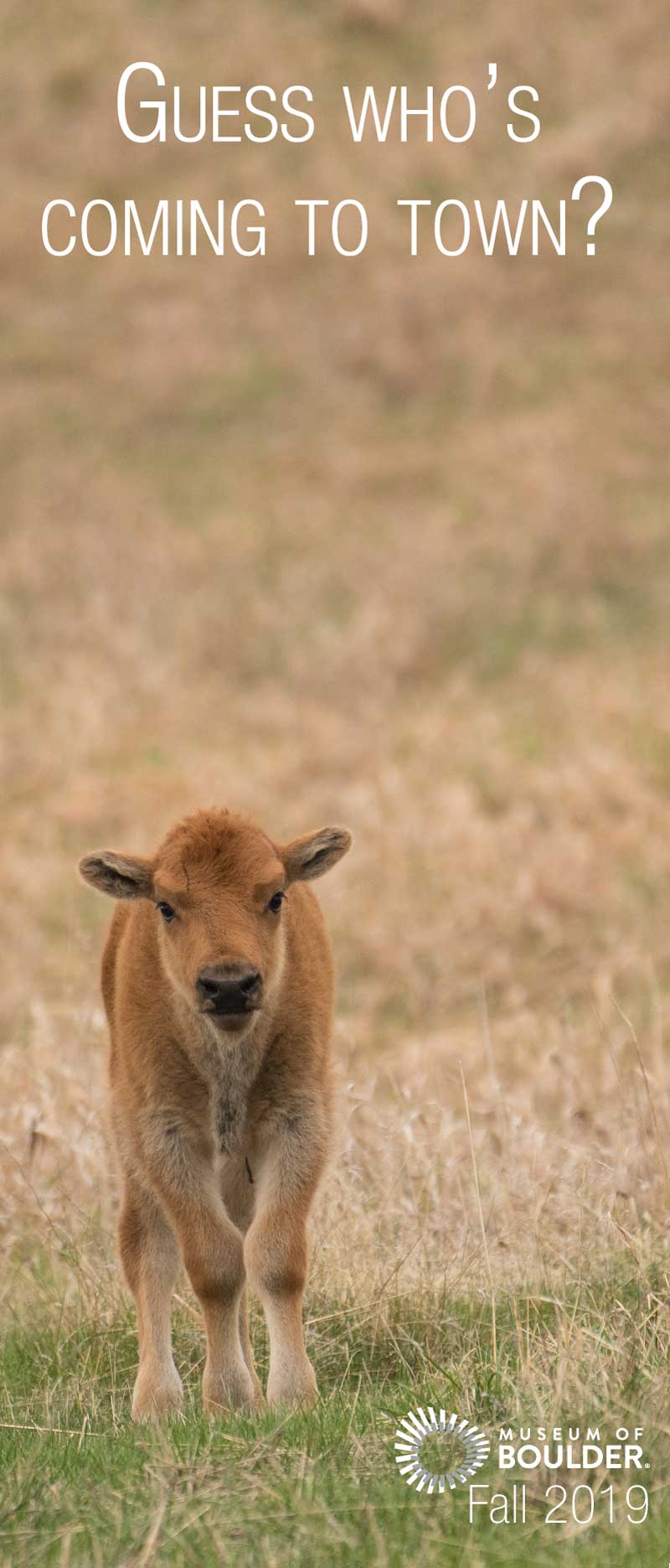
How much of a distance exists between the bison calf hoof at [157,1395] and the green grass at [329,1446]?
0.18 feet

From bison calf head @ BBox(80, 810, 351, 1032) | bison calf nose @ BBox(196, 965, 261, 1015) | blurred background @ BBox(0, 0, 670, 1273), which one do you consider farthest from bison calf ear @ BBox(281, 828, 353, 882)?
blurred background @ BBox(0, 0, 670, 1273)

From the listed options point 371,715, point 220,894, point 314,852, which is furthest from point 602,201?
point 220,894

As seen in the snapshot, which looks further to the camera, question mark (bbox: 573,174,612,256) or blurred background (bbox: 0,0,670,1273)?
question mark (bbox: 573,174,612,256)

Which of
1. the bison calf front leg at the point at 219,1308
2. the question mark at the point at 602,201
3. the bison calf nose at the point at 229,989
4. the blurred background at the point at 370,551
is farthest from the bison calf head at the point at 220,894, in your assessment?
the question mark at the point at 602,201

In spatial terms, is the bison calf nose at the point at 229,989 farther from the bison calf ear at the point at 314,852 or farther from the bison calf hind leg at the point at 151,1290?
the bison calf hind leg at the point at 151,1290

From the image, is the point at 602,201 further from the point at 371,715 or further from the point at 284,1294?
the point at 284,1294

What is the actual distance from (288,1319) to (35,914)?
415 inches

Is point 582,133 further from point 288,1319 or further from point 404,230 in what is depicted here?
point 288,1319

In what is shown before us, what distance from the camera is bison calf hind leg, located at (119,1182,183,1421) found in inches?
223

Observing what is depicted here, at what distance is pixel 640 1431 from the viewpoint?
15.2 ft

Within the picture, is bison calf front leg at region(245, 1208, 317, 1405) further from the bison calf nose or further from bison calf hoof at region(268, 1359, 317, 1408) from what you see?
the bison calf nose

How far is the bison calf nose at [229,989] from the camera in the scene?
5.20 metres

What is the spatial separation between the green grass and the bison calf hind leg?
0.10m

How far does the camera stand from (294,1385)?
5.54m
